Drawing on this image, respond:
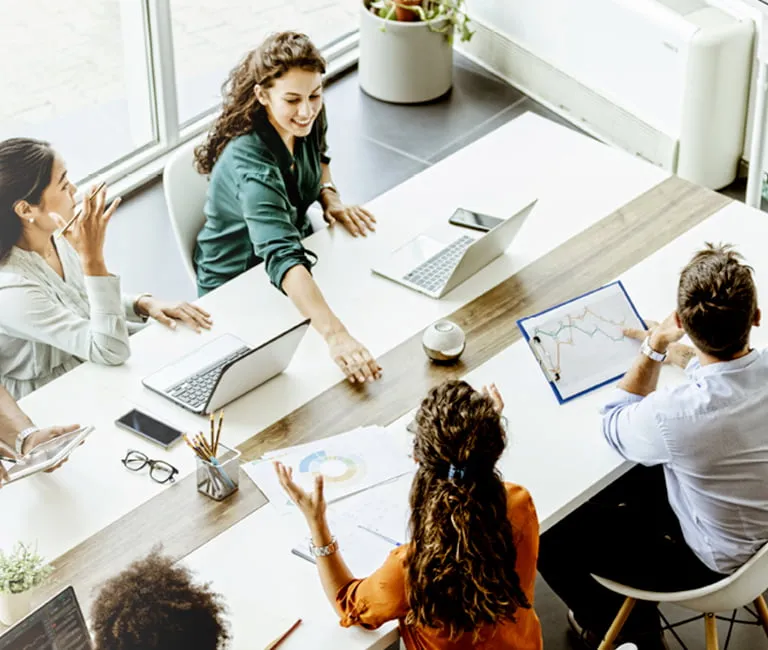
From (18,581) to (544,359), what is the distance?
4.52ft

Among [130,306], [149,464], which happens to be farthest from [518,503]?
[130,306]

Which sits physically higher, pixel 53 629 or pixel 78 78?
pixel 53 629

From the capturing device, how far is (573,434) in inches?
110

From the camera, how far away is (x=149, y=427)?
2.78 m

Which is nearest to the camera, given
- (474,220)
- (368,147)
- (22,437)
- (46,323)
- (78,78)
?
(22,437)

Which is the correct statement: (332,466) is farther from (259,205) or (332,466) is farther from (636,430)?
(259,205)

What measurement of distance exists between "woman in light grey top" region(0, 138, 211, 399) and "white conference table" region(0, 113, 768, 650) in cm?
9

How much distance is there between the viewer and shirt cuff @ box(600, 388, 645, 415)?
277 centimetres

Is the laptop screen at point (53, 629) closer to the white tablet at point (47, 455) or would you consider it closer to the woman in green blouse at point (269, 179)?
the white tablet at point (47, 455)

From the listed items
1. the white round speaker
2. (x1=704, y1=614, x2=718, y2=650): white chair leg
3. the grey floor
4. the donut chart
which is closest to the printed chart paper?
the donut chart

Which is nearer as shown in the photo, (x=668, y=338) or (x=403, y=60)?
(x=668, y=338)

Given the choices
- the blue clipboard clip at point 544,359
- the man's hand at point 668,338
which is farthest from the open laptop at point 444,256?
the man's hand at point 668,338

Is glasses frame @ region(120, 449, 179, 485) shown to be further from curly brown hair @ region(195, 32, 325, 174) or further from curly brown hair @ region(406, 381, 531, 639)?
curly brown hair @ region(195, 32, 325, 174)

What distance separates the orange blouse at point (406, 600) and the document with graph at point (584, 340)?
25.1 inches
